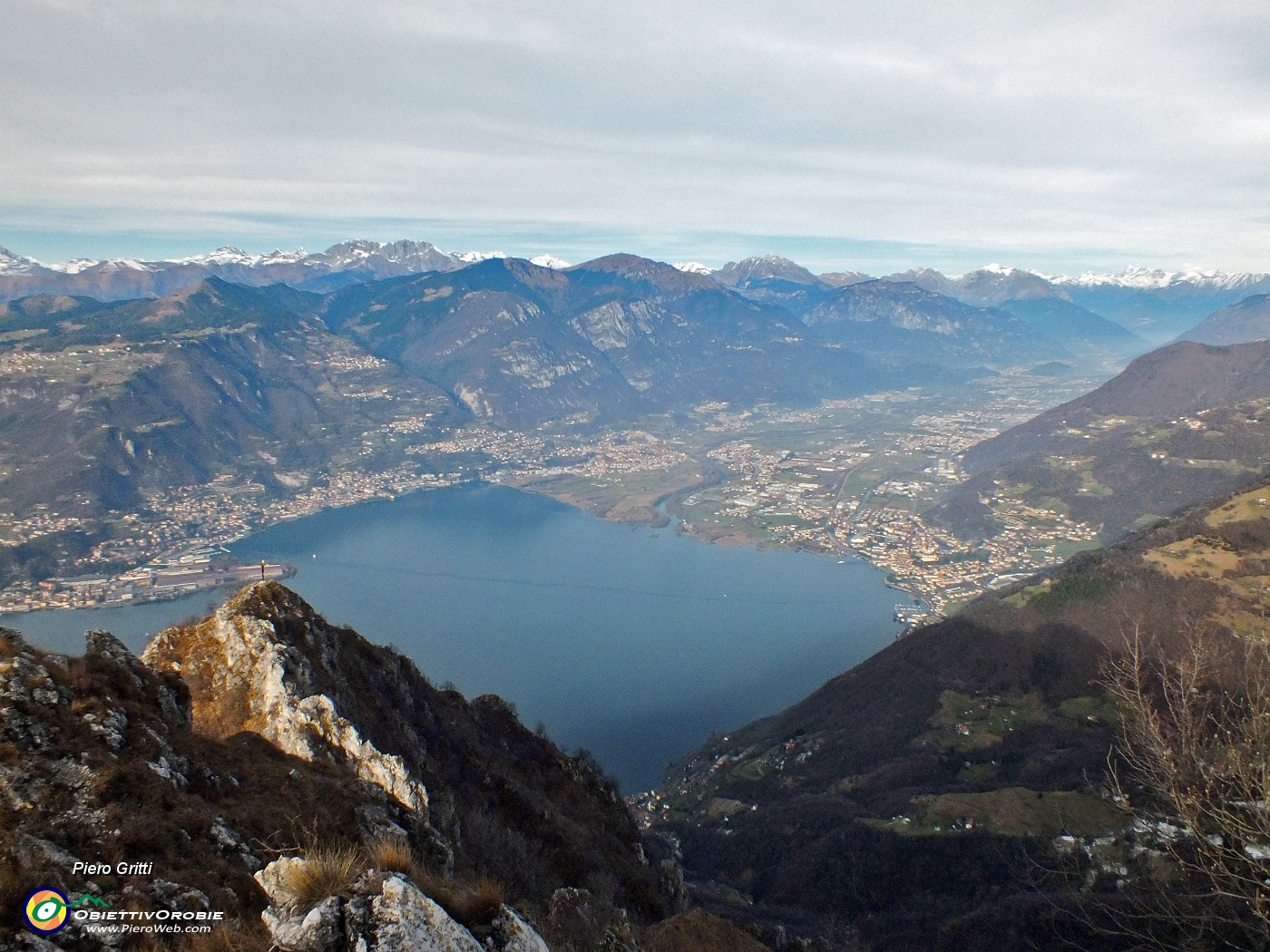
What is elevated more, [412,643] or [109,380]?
[109,380]

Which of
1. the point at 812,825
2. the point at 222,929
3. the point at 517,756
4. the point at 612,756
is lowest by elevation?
the point at 612,756

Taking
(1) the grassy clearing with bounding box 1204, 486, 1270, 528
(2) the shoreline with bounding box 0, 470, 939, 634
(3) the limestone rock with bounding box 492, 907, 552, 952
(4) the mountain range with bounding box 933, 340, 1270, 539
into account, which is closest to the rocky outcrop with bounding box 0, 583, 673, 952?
(3) the limestone rock with bounding box 492, 907, 552, 952

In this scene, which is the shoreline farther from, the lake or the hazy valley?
the lake

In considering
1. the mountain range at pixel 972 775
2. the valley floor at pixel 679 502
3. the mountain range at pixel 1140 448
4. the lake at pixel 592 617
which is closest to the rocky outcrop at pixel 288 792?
the mountain range at pixel 972 775

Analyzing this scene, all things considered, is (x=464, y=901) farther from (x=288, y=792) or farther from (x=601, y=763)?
(x=601, y=763)

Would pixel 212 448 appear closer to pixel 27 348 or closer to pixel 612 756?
pixel 27 348

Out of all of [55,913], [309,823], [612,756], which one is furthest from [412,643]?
[55,913]
